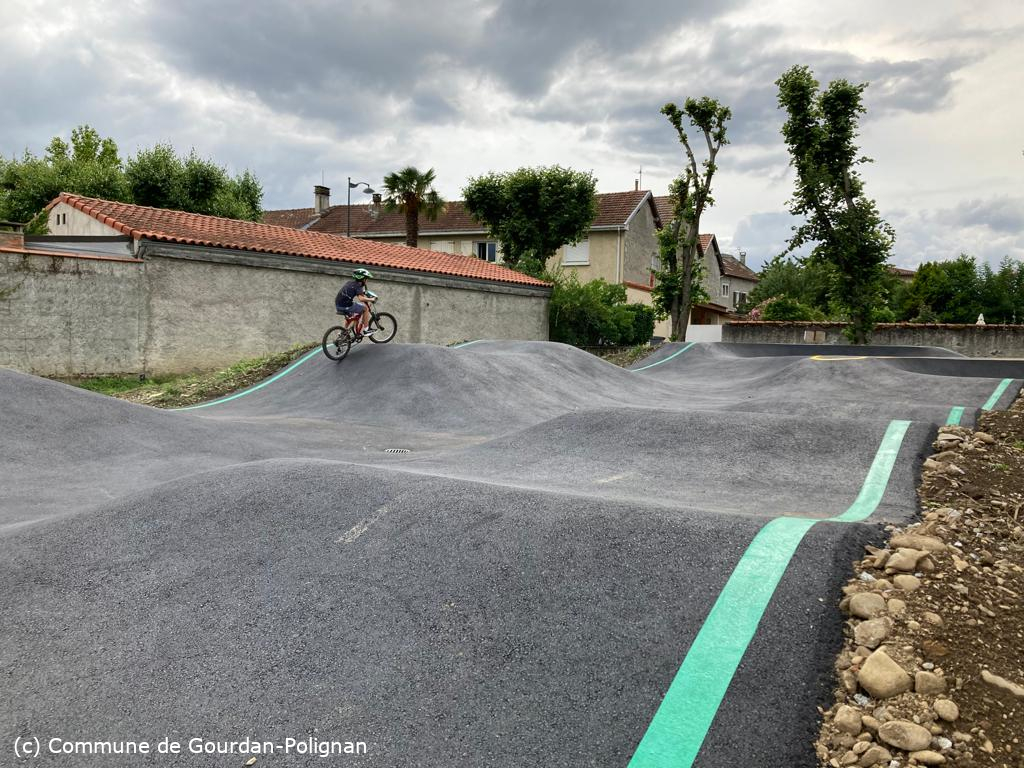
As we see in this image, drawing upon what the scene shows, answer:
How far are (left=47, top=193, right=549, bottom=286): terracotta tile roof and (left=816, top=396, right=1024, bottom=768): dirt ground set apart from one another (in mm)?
18102

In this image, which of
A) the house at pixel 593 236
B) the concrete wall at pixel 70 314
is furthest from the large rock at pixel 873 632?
the house at pixel 593 236

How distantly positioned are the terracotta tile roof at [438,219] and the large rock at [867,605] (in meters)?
36.3

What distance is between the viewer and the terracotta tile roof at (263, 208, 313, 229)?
1922 inches

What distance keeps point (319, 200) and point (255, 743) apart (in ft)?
165

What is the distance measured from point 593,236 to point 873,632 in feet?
126

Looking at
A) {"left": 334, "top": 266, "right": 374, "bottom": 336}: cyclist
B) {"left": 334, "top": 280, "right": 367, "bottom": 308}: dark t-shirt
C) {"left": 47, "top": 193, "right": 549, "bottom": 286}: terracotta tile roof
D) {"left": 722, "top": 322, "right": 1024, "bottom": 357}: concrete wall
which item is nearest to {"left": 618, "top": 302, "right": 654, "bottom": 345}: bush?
{"left": 722, "top": 322, "right": 1024, "bottom": 357}: concrete wall

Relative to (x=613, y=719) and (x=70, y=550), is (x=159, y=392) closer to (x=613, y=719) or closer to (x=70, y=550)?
(x=70, y=550)

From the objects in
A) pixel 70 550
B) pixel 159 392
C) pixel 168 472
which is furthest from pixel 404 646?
pixel 159 392

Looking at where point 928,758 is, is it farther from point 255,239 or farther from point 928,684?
point 255,239

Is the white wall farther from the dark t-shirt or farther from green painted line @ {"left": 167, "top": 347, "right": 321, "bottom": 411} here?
the dark t-shirt

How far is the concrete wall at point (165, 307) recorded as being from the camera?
604 inches

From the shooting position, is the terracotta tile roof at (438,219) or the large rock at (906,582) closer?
the large rock at (906,582)

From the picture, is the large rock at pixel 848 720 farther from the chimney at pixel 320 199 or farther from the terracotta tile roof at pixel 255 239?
the chimney at pixel 320 199

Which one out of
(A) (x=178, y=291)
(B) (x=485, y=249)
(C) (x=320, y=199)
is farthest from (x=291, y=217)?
(A) (x=178, y=291)
